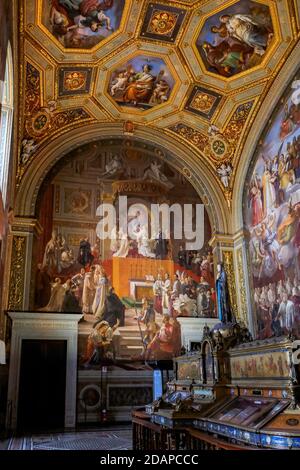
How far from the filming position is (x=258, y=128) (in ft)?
47.5

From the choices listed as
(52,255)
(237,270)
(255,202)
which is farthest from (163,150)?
(52,255)

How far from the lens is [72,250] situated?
572 inches

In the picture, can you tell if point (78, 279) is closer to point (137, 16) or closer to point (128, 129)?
point (128, 129)

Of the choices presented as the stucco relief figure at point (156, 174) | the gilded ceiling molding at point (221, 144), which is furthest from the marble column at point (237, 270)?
the stucco relief figure at point (156, 174)

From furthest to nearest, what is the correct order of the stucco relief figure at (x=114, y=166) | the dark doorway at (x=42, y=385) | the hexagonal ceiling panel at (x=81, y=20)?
the stucco relief figure at (x=114, y=166) < the dark doorway at (x=42, y=385) < the hexagonal ceiling panel at (x=81, y=20)

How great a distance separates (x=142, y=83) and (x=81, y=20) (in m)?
3.21

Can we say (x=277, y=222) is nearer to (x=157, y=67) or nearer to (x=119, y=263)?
(x=119, y=263)

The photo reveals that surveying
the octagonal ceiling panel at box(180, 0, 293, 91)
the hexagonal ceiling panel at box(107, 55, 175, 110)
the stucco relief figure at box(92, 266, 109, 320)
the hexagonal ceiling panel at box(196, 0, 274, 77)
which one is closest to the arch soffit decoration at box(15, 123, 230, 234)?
the hexagonal ceiling panel at box(107, 55, 175, 110)

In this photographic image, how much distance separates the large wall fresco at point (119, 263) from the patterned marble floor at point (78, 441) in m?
2.81

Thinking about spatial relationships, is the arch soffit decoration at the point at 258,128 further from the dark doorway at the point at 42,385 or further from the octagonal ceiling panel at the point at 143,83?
the dark doorway at the point at 42,385

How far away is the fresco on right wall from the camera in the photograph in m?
11.9

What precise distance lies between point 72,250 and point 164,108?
6.09 meters

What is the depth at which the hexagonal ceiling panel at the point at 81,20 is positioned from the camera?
35.9ft
